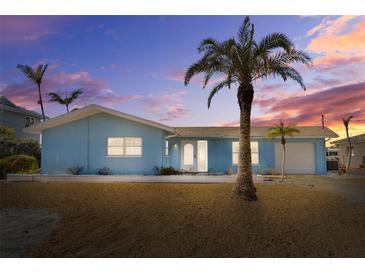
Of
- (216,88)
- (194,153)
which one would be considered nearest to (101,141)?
(194,153)

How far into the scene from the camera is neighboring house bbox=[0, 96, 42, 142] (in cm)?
2372

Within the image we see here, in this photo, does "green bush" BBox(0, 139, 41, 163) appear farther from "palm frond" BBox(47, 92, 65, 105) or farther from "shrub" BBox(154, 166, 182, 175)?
"shrub" BBox(154, 166, 182, 175)

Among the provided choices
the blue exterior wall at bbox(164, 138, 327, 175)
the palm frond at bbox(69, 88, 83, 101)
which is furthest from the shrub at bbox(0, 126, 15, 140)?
the blue exterior wall at bbox(164, 138, 327, 175)

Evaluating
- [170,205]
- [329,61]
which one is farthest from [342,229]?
[329,61]

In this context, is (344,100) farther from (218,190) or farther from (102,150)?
(102,150)

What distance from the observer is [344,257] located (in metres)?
5.46

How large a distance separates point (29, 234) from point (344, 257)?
7.06 meters

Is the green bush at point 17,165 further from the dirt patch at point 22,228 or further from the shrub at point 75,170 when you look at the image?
the dirt patch at point 22,228

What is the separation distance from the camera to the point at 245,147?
10.1m

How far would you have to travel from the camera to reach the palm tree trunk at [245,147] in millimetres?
9945

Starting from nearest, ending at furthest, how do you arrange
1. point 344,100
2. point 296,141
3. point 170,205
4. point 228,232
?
point 228,232, point 170,205, point 344,100, point 296,141

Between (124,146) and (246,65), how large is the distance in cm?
855

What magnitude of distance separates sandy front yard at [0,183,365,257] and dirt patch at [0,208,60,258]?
0.25 metres

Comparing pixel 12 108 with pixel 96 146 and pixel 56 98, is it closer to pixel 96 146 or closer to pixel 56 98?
pixel 56 98
